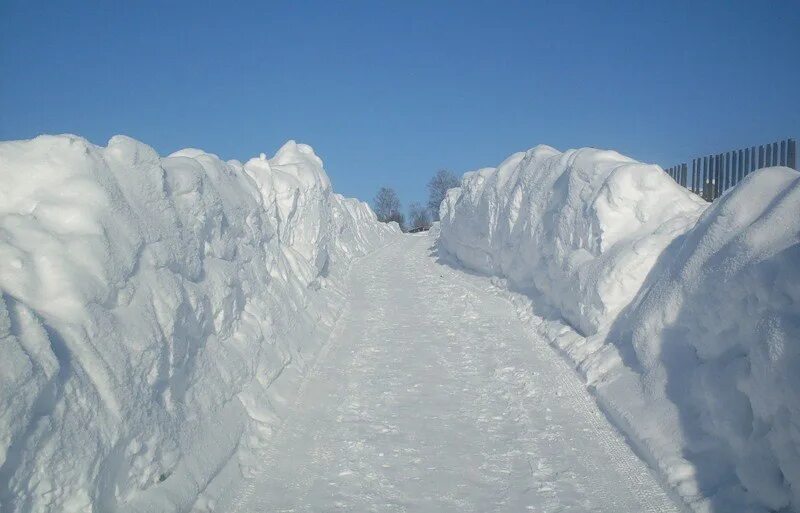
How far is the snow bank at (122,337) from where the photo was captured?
3619 mm

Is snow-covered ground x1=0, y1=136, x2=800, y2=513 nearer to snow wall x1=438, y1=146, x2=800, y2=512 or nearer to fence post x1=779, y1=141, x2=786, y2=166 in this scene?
snow wall x1=438, y1=146, x2=800, y2=512

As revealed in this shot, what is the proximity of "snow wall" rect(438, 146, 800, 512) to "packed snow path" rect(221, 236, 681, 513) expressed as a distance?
17.0 inches

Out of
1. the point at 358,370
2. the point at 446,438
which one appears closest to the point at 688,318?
the point at 446,438

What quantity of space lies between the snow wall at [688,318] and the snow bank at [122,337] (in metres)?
3.93

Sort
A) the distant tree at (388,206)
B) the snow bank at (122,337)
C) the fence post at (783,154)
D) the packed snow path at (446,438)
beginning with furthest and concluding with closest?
the distant tree at (388,206), the fence post at (783,154), the packed snow path at (446,438), the snow bank at (122,337)

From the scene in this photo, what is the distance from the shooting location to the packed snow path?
4.86 meters

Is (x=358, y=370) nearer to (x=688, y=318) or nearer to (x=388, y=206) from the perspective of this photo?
(x=688, y=318)

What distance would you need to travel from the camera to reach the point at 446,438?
19.6 feet

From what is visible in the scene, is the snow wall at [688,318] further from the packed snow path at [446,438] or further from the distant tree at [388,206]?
the distant tree at [388,206]

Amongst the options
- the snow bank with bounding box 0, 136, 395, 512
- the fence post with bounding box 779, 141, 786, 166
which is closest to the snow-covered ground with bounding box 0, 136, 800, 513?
the snow bank with bounding box 0, 136, 395, 512

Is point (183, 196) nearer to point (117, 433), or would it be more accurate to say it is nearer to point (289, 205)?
point (117, 433)

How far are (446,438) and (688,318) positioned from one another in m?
2.70

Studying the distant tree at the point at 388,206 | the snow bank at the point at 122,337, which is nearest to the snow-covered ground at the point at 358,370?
the snow bank at the point at 122,337

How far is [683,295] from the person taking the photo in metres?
6.26
